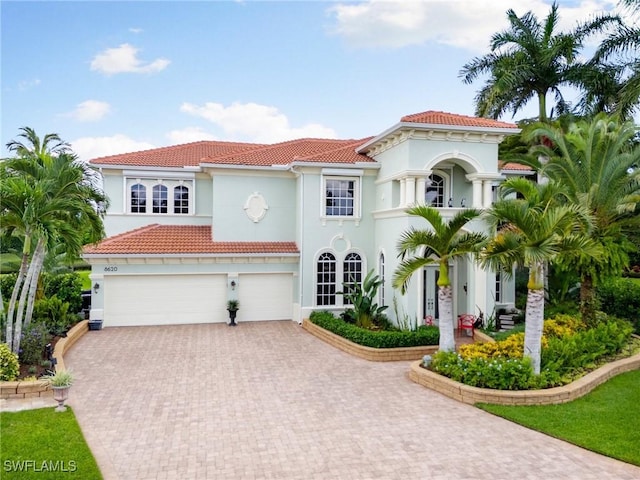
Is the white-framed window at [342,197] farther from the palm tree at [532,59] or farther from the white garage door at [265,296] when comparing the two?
the palm tree at [532,59]

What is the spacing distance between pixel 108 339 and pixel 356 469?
12556 mm

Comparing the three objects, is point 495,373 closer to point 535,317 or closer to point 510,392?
point 510,392

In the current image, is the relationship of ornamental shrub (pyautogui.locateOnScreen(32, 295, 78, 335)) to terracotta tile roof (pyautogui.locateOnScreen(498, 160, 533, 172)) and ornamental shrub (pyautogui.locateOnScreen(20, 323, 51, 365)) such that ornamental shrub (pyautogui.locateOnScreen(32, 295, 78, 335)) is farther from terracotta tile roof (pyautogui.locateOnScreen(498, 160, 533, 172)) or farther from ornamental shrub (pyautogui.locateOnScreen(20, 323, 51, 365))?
terracotta tile roof (pyautogui.locateOnScreen(498, 160, 533, 172))

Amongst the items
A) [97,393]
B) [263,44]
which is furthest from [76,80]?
[97,393]

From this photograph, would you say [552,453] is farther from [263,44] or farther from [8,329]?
[263,44]

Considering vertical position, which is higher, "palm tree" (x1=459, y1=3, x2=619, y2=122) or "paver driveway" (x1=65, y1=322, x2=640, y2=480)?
"palm tree" (x1=459, y1=3, x2=619, y2=122)

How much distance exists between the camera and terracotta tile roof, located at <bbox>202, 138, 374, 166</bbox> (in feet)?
64.8

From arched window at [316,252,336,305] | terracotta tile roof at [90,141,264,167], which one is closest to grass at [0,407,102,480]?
arched window at [316,252,336,305]

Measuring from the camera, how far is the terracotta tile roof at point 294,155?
64.8 ft

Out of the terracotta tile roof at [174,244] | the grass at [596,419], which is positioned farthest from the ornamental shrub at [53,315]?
the grass at [596,419]

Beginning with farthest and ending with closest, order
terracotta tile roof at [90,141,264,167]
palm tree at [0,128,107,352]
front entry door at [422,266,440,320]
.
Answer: terracotta tile roof at [90,141,264,167]
front entry door at [422,266,440,320]
palm tree at [0,128,107,352]

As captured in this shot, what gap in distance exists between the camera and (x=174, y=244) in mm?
19766

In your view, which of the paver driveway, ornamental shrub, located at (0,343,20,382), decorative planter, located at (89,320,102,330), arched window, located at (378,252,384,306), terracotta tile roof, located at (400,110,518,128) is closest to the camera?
the paver driveway

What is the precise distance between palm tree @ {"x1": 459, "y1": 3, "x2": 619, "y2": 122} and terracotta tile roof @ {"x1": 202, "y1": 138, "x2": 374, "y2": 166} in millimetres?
8815
